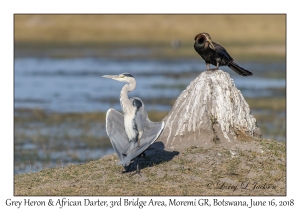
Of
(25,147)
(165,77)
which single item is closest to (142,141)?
(25,147)

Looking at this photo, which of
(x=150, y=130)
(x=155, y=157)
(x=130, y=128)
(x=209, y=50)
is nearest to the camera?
(x=130, y=128)

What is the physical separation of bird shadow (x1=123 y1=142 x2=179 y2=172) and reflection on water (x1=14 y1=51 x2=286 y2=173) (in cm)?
284

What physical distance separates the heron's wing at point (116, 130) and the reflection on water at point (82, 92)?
326 centimetres

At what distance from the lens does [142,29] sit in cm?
5928

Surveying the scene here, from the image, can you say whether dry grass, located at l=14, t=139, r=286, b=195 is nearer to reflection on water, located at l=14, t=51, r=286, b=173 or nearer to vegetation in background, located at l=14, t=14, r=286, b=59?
reflection on water, located at l=14, t=51, r=286, b=173

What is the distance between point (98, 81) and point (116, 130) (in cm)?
1976

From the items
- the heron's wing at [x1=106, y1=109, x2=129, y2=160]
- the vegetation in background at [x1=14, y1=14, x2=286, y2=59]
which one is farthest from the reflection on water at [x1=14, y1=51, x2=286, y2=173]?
the vegetation in background at [x1=14, y1=14, x2=286, y2=59]

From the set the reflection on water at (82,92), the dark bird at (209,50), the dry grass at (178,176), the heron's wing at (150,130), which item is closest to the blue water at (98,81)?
the reflection on water at (82,92)

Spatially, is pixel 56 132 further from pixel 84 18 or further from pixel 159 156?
pixel 84 18

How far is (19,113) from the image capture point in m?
20.7

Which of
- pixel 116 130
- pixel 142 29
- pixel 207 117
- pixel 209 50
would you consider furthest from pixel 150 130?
pixel 142 29

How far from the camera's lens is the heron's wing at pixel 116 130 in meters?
9.96

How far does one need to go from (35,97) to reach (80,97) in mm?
1621

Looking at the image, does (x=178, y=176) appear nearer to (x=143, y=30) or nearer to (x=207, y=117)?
(x=207, y=117)
